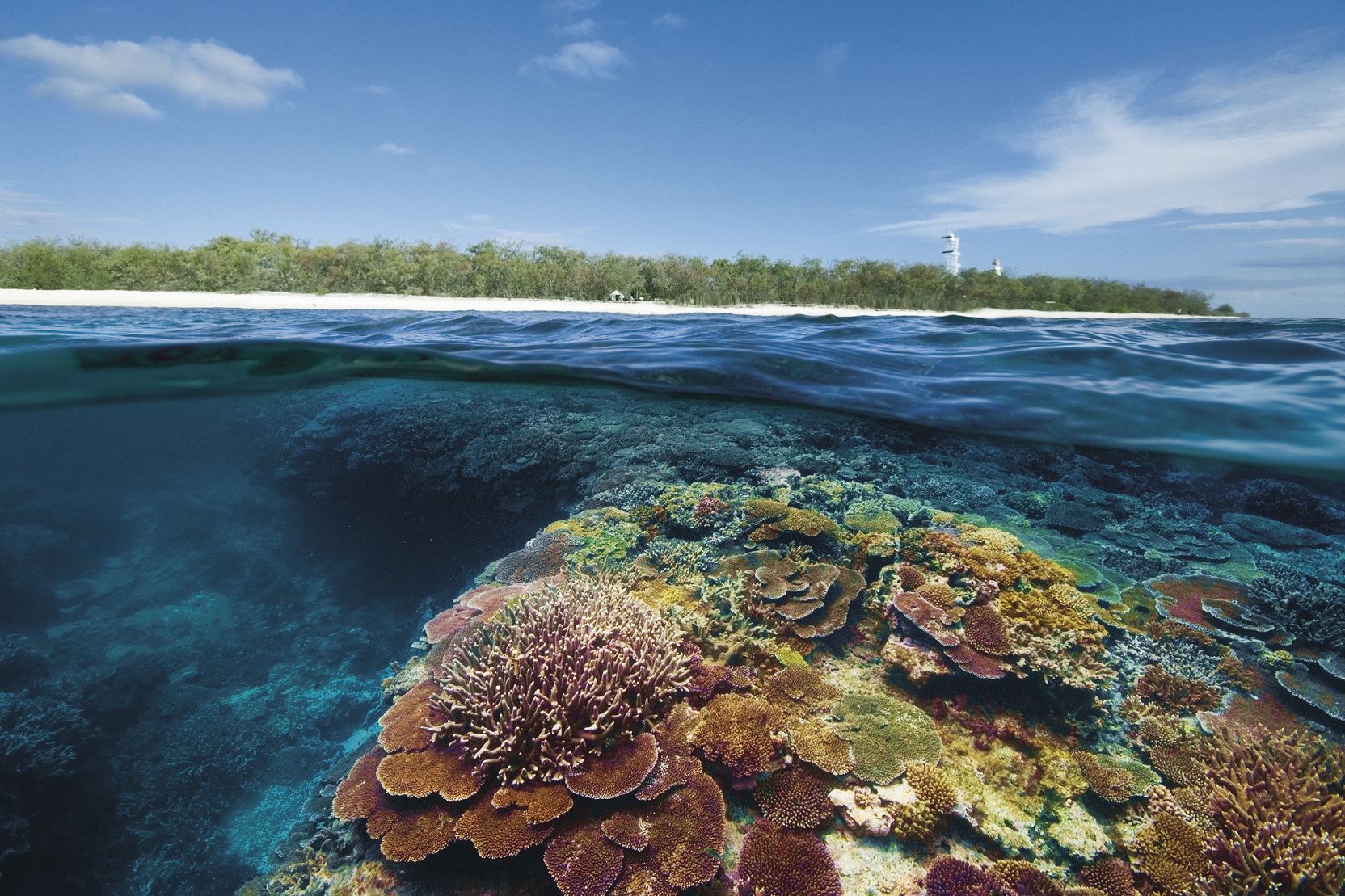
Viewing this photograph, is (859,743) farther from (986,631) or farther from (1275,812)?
(1275,812)

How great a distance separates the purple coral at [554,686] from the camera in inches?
113

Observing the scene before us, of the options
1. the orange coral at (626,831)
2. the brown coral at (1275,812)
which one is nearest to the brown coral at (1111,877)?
the brown coral at (1275,812)

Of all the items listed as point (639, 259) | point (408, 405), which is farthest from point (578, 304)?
point (408, 405)

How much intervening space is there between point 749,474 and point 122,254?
33.6 metres

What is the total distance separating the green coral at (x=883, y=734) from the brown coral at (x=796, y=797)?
0.82 ft

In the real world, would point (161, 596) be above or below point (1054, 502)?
below

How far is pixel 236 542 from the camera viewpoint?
843 cm

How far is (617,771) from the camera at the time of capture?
2.78 metres

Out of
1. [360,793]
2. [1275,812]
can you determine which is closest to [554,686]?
[360,793]

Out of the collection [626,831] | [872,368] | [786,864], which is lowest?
[786,864]

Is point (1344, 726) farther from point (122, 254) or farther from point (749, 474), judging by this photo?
point (122, 254)

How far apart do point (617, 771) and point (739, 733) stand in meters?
0.73

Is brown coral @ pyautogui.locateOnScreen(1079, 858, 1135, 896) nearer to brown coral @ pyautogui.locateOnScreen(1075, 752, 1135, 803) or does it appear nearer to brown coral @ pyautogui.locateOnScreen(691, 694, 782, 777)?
brown coral @ pyautogui.locateOnScreen(1075, 752, 1135, 803)

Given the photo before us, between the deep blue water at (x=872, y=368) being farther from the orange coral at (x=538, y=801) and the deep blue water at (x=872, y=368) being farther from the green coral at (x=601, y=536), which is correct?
the orange coral at (x=538, y=801)
